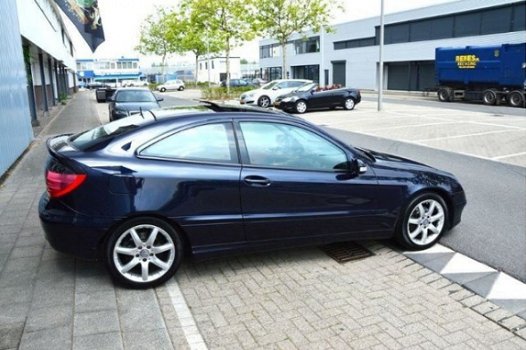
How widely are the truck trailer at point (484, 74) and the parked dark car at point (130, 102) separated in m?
19.2

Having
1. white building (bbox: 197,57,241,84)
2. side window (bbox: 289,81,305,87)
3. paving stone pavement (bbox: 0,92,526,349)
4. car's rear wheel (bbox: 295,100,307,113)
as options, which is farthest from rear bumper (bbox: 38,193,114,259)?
white building (bbox: 197,57,241,84)

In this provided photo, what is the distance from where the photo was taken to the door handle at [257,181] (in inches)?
158

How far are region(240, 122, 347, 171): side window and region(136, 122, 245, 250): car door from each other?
0.20m

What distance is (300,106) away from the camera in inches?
854

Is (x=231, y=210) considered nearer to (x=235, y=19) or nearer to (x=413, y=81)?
(x=235, y=19)

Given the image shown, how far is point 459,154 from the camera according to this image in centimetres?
1074

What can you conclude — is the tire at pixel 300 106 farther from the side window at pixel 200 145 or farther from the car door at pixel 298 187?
the side window at pixel 200 145

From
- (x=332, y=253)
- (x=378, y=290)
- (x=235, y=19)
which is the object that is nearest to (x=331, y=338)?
(x=378, y=290)

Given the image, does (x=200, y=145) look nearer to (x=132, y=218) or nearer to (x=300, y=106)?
(x=132, y=218)

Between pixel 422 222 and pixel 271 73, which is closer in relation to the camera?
pixel 422 222

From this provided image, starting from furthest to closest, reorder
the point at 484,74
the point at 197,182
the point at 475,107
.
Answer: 1. the point at 484,74
2. the point at 475,107
3. the point at 197,182

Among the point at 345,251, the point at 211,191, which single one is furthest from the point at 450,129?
the point at 211,191

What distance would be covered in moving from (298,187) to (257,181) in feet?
1.28

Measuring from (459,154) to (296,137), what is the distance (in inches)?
299
